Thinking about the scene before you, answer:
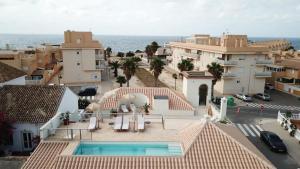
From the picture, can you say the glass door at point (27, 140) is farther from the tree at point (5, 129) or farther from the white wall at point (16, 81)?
the white wall at point (16, 81)

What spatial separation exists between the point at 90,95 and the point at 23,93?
20.1 metres

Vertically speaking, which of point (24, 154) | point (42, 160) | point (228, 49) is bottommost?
point (24, 154)

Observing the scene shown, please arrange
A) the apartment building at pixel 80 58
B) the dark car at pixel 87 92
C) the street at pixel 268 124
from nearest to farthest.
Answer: the street at pixel 268 124 → the dark car at pixel 87 92 → the apartment building at pixel 80 58

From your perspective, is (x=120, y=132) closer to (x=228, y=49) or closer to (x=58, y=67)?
(x=228, y=49)

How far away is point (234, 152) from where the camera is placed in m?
15.9

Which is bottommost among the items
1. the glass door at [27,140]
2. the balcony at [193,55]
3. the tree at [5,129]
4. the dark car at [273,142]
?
the dark car at [273,142]

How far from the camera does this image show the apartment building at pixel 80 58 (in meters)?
57.9

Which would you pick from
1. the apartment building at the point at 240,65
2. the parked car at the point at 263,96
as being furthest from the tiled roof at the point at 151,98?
the parked car at the point at 263,96

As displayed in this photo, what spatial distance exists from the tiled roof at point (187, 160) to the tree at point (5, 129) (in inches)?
346

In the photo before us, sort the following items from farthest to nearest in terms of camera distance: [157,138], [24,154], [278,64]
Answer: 1. [278,64]
2. [24,154]
3. [157,138]

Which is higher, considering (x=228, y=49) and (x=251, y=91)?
(x=228, y=49)

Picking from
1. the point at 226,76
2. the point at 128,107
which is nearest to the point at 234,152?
the point at 128,107

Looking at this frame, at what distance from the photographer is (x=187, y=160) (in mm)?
15141

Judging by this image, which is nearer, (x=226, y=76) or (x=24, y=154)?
(x=24, y=154)
